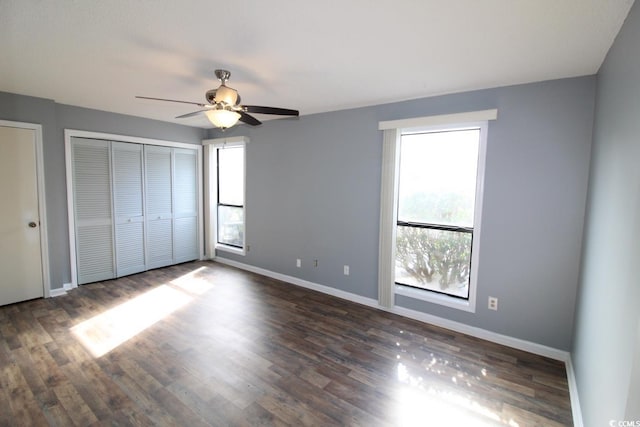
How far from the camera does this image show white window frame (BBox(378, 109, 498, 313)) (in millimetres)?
2979

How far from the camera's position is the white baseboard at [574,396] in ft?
6.41

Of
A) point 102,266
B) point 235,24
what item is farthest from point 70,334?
point 235,24

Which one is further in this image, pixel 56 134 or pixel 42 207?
pixel 56 134

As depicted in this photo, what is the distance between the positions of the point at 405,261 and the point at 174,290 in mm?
3144

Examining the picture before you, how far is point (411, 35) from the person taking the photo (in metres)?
1.93

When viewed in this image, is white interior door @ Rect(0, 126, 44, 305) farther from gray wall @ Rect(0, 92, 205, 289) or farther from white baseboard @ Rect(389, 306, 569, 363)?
white baseboard @ Rect(389, 306, 569, 363)

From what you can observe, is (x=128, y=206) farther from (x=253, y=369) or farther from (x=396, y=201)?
(x=396, y=201)

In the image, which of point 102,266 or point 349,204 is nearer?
point 349,204

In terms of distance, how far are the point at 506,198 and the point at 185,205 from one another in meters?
4.91

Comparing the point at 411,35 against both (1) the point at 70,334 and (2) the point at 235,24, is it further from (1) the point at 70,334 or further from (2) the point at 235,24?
(1) the point at 70,334

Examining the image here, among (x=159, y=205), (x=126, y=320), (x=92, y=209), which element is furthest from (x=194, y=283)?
(x=92, y=209)

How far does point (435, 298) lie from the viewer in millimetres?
3330

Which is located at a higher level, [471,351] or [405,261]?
[405,261]

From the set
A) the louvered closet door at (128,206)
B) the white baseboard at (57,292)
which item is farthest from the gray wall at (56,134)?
the louvered closet door at (128,206)
